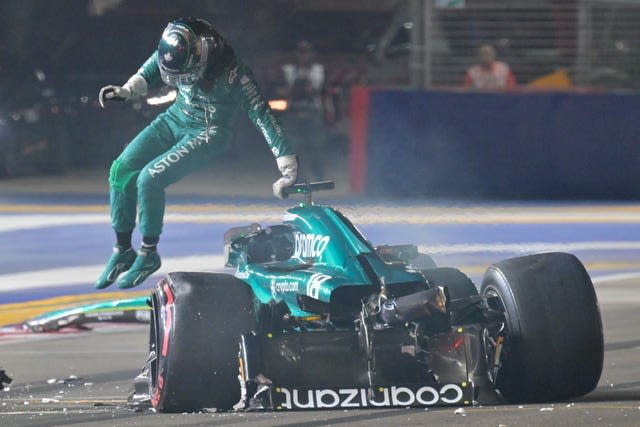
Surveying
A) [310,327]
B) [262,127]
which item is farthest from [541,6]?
[310,327]

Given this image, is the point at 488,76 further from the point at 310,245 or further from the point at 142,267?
the point at 310,245

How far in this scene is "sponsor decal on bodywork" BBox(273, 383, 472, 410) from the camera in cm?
596

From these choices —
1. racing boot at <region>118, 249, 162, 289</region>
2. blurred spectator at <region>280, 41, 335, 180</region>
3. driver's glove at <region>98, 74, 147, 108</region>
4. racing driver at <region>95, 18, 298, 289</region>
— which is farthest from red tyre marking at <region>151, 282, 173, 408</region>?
blurred spectator at <region>280, 41, 335, 180</region>

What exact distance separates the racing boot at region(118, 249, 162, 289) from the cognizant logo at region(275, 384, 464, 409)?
2.70 meters

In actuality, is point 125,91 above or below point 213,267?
above

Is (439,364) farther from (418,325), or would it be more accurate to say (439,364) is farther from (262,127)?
(262,127)

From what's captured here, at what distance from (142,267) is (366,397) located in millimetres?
2882

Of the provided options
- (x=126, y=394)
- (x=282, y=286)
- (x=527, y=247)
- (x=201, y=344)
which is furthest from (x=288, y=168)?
(x=527, y=247)

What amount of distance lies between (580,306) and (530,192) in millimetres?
10912

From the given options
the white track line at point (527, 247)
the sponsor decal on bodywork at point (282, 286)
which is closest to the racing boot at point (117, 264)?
the sponsor decal on bodywork at point (282, 286)

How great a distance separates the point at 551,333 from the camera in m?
6.15

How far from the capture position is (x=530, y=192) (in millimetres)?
17000

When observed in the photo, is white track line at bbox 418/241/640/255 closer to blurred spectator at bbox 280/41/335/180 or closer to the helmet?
blurred spectator at bbox 280/41/335/180

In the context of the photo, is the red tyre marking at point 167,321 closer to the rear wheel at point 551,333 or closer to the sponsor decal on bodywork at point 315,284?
the sponsor decal on bodywork at point 315,284
